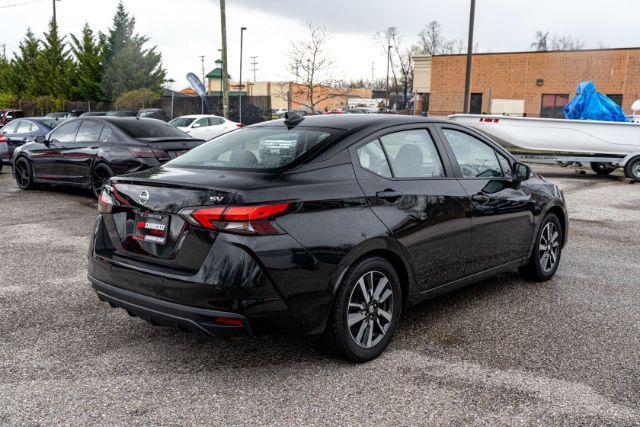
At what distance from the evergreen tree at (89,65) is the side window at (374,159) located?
4843 cm

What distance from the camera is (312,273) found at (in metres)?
3.52

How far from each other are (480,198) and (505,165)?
72cm

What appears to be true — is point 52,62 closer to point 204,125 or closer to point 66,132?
point 204,125

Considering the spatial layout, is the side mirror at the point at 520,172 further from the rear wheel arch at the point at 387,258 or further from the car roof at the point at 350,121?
the rear wheel arch at the point at 387,258

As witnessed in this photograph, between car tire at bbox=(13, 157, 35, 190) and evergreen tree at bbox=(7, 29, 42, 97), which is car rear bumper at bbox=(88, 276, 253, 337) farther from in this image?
evergreen tree at bbox=(7, 29, 42, 97)

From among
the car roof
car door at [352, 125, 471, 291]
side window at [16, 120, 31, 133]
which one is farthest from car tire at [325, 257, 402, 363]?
side window at [16, 120, 31, 133]

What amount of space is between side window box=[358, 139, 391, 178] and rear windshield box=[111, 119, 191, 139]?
7.02 metres

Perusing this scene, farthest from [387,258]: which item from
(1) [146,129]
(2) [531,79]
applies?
(2) [531,79]

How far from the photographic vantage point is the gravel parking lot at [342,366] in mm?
3295

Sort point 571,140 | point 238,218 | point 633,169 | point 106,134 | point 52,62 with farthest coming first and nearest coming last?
point 52,62, point 571,140, point 633,169, point 106,134, point 238,218

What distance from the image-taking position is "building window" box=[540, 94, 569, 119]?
39.5 metres

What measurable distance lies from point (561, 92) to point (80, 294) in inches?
1550

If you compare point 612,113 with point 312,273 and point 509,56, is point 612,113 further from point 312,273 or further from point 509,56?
point 509,56

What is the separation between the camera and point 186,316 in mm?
3434
